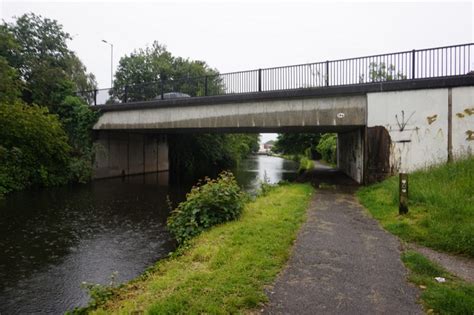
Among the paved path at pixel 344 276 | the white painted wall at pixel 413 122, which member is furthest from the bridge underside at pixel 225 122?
the paved path at pixel 344 276

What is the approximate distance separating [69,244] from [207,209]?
3.95 meters

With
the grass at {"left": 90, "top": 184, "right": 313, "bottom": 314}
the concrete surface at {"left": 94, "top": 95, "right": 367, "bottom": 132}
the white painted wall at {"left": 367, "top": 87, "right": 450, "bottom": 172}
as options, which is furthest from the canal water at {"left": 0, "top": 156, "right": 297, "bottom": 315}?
the white painted wall at {"left": 367, "top": 87, "right": 450, "bottom": 172}

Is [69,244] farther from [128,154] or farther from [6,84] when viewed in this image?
[128,154]

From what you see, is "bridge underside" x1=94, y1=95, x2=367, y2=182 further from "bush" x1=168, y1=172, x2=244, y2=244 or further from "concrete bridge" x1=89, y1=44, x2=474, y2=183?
"bush" x1=168, y1=172, x2=244, y2=244

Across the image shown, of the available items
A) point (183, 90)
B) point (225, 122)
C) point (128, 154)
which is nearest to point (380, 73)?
point (225, 122)

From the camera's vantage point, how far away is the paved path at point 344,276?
3.80 meters

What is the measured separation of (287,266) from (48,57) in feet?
91.3

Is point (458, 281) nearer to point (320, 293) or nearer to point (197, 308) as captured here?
point (320, 293)

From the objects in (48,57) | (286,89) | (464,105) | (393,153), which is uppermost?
(48,57)

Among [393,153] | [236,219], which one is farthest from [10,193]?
[393,153]

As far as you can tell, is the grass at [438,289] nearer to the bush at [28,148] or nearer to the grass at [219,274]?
the grass at [219,274]

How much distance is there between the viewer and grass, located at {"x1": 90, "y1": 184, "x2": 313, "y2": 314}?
12.8 feet

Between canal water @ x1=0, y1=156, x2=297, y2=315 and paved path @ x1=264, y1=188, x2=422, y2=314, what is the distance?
11.9ft

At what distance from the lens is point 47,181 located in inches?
744
